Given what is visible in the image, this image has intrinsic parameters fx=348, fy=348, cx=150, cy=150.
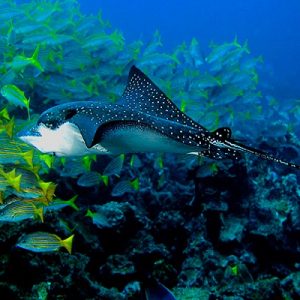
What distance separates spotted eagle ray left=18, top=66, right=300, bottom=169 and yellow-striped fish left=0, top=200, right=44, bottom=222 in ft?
2.46

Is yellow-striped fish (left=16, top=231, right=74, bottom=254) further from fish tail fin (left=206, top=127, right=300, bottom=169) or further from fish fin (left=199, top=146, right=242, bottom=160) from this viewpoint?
fish tail fin (left=206, top=127, right=300, bottom=169)

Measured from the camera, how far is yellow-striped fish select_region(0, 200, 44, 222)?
3285mm

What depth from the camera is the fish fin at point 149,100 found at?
2.93m

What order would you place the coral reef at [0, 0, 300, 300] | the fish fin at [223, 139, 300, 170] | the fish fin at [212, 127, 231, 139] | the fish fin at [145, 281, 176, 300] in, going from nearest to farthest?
the fish fin at [223, 139, 300, 170]
the fish fin at [212, 127, 231, 139]
the fish fin at [145, 281, 176, 300]
the coral reef at [0, 0, 300, 300]

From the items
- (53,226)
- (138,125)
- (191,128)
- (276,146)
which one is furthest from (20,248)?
(276,146)

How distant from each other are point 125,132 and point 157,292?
1312 mm

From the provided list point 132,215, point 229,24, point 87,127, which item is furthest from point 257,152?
point 229,24

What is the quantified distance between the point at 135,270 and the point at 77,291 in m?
0.97

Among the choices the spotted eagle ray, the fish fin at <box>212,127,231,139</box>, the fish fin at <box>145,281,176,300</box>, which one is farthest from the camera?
the fish fin at <box>145,281,176,300</box>

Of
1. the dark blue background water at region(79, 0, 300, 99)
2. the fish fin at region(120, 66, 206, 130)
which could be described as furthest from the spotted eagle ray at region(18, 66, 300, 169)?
the dark blue background water at region(79, 0, 300, 99)

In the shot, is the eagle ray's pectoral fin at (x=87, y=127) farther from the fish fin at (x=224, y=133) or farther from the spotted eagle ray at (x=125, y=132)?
the fish fin at (x=224, y=133)

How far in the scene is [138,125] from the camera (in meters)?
2.48

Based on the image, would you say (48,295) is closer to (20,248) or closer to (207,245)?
(20,248)

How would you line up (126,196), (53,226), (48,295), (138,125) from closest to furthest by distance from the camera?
(138,125), (48,295), (53,226), (126,196)
